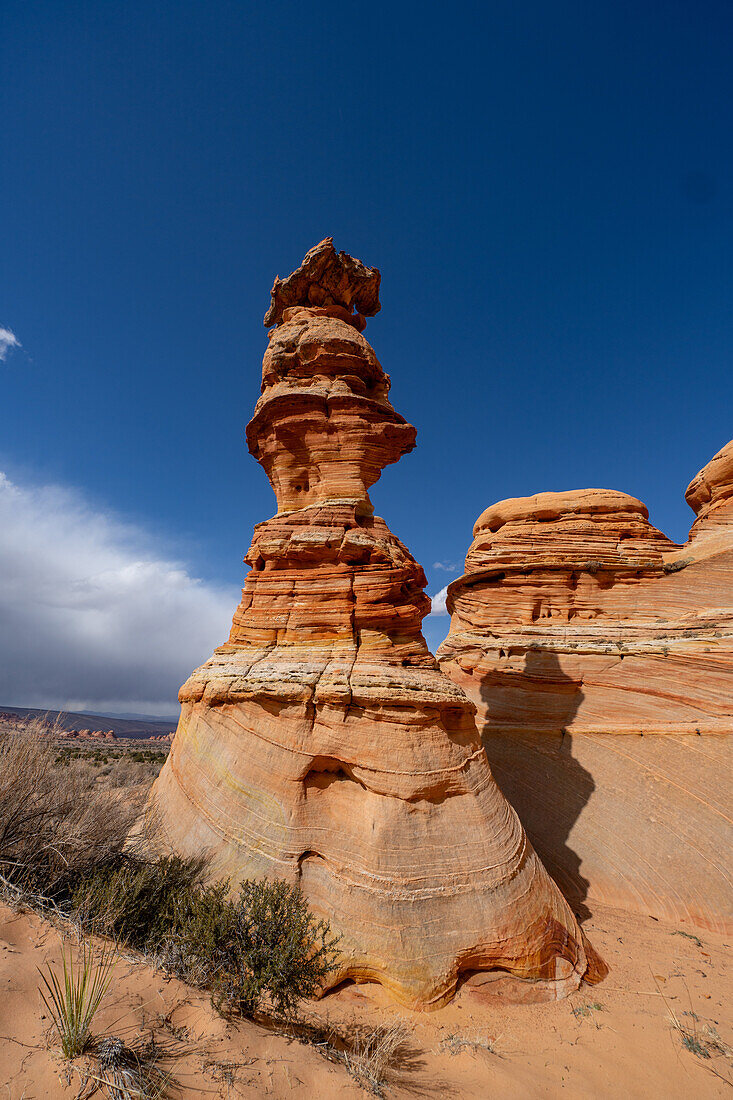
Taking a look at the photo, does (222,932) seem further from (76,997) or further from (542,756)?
(542,756)

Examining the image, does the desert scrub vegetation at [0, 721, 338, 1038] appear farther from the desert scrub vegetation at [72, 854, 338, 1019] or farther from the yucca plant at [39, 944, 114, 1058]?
the yucca plant at [39, 944, 114, 1058]

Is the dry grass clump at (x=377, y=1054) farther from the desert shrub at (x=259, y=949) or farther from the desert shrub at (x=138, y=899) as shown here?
the desert shrub at (x=138, y=899)

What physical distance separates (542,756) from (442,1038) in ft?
26.0

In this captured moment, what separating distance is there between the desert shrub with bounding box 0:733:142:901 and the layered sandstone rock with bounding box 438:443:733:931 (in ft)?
31.7

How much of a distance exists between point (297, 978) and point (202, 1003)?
1296 millimetres

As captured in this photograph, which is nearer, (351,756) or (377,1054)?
(377,1054)

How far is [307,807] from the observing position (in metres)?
7.17

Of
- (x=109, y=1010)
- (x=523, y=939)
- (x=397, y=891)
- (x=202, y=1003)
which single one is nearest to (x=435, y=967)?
(x=397, y=891)

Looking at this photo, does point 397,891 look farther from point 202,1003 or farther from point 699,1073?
point 699,1073

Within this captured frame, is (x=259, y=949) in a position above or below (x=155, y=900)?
below

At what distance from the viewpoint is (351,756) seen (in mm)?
7277

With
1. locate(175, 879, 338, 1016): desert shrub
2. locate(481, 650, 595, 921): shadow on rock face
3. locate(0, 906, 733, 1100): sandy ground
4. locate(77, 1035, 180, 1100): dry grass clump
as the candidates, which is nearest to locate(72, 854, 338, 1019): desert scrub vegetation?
locate(175, 879, 338, 1016): desert shrub

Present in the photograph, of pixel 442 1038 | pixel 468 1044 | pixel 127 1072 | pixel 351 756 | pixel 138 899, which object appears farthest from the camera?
pixel 351 756

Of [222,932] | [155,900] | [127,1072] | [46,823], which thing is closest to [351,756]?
[222,932]
